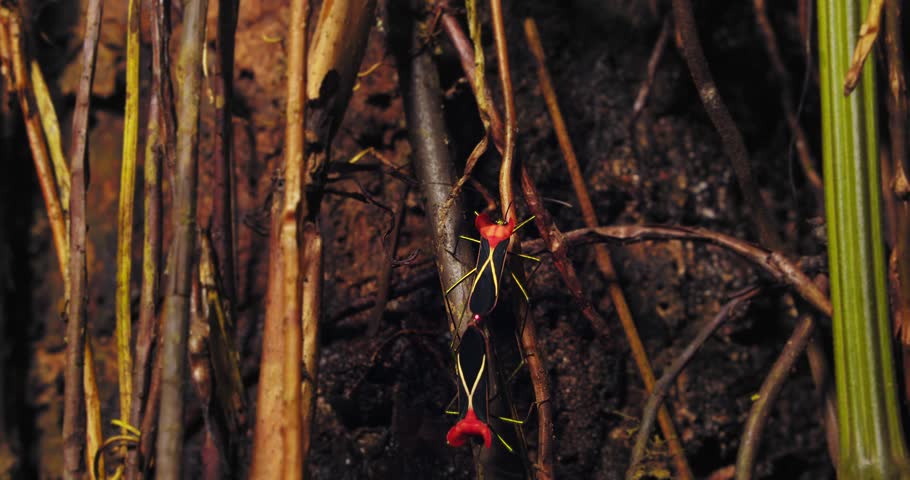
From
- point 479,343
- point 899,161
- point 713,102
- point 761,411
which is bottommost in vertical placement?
point 761,411

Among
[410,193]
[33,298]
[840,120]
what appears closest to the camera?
[840,120]

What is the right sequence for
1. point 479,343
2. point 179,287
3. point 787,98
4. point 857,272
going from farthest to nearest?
point 787,98 → point 857,272 → point 479,343 → point 179,287

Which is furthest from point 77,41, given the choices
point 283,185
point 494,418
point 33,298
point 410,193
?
point 494,418

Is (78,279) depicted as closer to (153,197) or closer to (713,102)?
(153,197)

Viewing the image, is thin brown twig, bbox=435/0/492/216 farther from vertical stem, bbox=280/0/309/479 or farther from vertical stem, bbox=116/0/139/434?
vertical stem, bbox=116/0/139/434

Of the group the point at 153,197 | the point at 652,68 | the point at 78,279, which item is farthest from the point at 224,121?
the point at 652,68

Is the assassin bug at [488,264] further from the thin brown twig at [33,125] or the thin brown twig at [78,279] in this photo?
the thin brown twig at [33,125]

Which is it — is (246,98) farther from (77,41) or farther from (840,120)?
(840,120)
